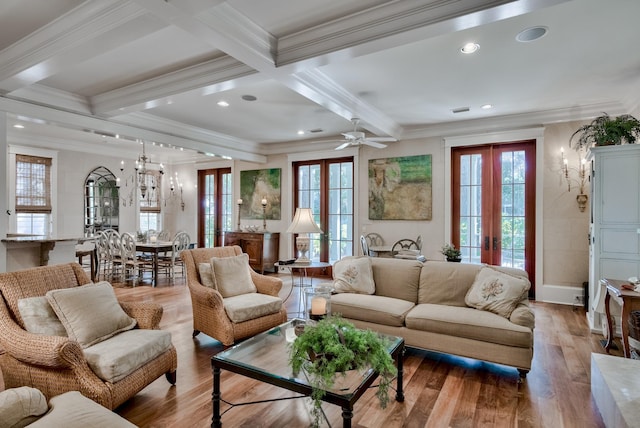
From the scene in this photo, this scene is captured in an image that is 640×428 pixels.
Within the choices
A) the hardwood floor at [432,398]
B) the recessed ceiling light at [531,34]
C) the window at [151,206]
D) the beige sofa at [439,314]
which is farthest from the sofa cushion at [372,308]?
the window at [151,206]

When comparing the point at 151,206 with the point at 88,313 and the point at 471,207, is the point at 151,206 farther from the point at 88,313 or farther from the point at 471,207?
the point at 471,207

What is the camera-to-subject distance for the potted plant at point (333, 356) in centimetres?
181

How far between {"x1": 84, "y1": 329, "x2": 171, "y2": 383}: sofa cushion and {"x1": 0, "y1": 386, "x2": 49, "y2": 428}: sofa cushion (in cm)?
63

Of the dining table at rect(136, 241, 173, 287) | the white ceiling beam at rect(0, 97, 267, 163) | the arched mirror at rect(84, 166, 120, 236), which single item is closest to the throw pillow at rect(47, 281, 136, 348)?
the white ceiling beam at rect(0, 97, 267, 163)

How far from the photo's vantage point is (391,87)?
167 inches

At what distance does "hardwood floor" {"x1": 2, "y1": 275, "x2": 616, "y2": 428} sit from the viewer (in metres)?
2.29

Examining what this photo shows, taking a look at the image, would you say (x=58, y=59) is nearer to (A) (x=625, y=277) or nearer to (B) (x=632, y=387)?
(B) (x=632, y=387)

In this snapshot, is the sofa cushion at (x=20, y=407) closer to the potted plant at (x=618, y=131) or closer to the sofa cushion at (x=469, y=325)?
the sofa cushion at (x=469, y=325)

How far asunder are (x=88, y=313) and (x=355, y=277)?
2.49 metres

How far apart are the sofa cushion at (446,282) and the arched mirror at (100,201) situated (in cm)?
767

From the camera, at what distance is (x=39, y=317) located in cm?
233

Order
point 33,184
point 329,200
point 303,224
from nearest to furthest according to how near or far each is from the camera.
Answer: point 303,224, point 33,184, point 329,200

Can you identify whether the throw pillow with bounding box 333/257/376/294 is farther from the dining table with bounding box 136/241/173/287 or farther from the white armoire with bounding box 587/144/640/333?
the dining table with bounding box 136/241/173/287

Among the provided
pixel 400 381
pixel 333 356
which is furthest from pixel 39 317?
pixel 400 381
